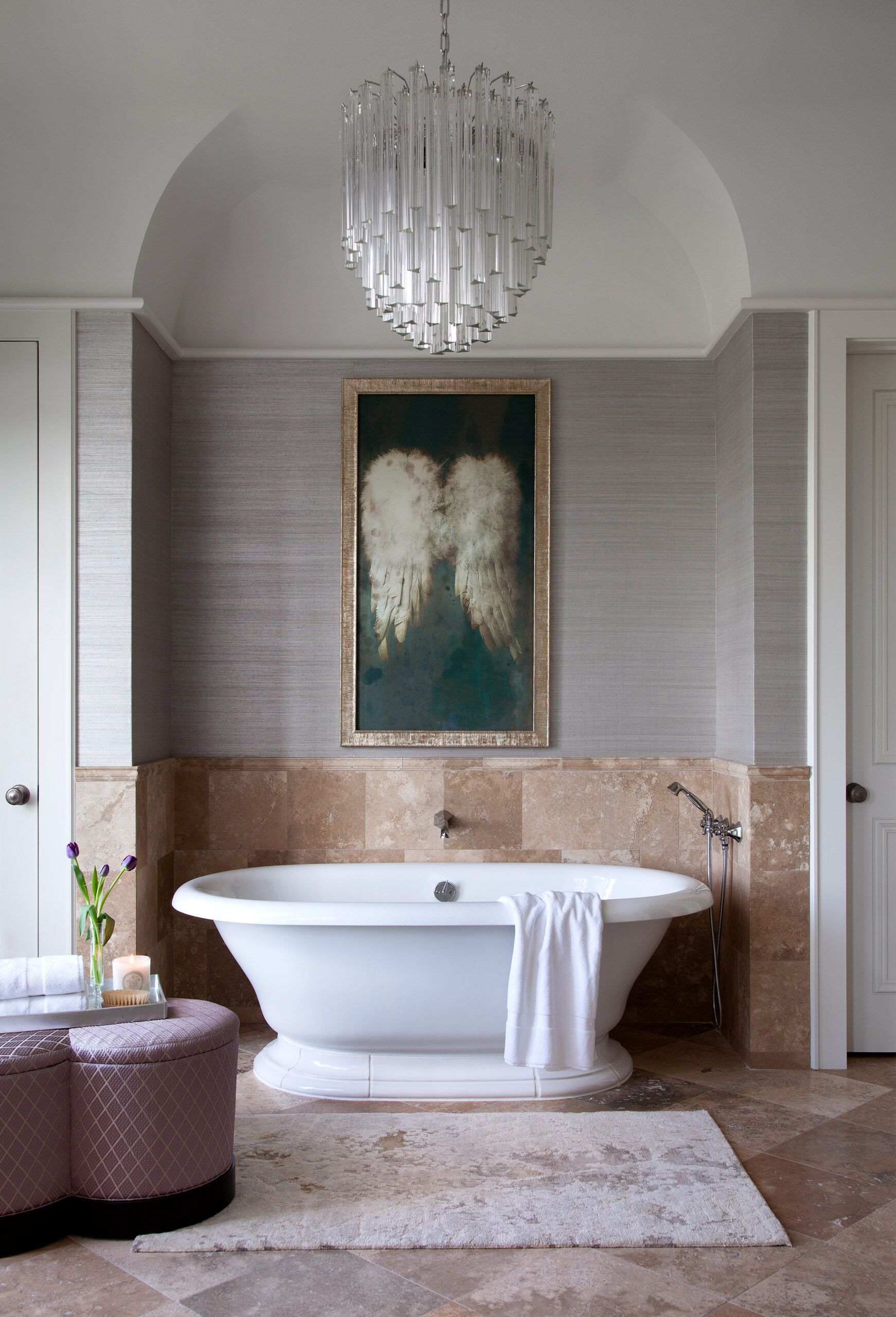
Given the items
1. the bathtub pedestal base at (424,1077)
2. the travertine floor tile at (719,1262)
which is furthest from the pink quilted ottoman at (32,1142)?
the travertine floor tile at (719,1262)

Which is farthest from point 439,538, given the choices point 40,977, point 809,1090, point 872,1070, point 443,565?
point 872,1070

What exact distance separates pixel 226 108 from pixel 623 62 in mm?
1235

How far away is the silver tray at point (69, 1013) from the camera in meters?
2.40

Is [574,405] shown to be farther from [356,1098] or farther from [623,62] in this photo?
[356,1098]

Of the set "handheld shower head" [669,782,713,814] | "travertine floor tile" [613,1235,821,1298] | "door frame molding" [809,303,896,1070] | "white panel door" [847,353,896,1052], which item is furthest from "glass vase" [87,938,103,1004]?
"white panel door" [847,353,896,1052]

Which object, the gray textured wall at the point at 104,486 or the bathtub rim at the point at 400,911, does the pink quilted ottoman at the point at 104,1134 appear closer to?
the bathtub rim at the point at 400,911

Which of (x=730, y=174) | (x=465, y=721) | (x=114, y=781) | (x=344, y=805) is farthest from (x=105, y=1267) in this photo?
(x=730, y=174)

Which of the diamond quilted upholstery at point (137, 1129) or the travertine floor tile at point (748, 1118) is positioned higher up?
the diamond quilted upholstery at point (137, 1129)

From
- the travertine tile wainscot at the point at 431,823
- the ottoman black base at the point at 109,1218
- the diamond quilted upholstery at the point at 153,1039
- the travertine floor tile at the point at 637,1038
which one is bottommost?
the travertine floor tile at the point at 637,1038

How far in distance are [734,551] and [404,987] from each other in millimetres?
1855

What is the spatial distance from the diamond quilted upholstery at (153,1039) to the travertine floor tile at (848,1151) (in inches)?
57.3

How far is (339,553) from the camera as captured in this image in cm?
397

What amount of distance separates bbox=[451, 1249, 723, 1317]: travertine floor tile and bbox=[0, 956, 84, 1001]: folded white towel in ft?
3.68

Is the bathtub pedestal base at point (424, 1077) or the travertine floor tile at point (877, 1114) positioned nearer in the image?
the travertine floor tile at point (877, 1114)
